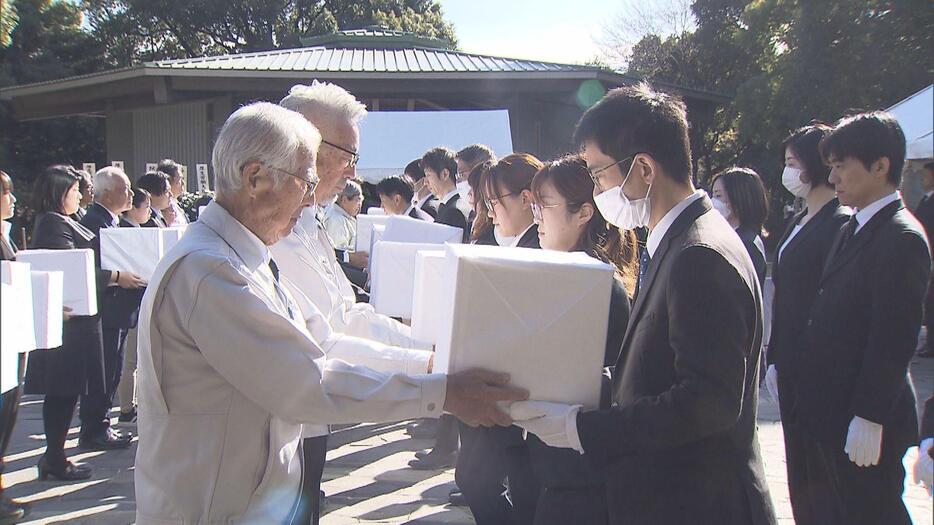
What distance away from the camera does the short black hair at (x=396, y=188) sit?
743 centimetres

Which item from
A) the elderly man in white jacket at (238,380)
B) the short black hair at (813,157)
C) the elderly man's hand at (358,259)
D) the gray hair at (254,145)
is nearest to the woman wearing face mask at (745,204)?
the short black hair at (813,157)

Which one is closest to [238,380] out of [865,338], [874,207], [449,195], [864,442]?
[864,442]

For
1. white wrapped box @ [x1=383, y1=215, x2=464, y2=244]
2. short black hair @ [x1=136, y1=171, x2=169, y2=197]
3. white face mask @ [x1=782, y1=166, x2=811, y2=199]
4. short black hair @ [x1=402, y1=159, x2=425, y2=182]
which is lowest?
white wrapped box @ [x1=383, y1=215, x2=464, y2=244]

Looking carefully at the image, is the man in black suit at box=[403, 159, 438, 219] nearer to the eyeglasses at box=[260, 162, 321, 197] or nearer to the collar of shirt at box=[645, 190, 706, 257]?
the eyeglasses at box=[260, 162, 321, 197]

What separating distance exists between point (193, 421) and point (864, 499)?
2433 millimetres

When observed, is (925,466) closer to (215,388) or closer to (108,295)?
(215,388)

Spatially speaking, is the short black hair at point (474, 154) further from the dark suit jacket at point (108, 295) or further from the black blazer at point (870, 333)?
the black blazer at point (870, 333)

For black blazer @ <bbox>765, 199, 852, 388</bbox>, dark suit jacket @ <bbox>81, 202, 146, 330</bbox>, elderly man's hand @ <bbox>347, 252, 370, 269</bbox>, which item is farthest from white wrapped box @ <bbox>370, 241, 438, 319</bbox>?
elderly man's hand @ <bbox>347, 252, 370, 269</bbox>

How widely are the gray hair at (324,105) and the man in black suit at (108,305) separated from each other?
11.0 ft

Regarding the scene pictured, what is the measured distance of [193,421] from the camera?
1.86 meters

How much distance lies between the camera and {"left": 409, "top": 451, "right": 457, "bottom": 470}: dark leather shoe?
5.35 m

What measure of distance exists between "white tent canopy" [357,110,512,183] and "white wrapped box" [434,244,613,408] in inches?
306

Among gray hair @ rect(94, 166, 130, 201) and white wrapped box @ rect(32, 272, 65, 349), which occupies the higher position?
gray hair @ rect(94, 166, 130, 201)

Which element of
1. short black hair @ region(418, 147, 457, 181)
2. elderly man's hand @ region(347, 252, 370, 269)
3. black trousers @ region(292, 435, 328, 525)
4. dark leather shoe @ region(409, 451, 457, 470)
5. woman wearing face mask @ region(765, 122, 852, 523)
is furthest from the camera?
elderly man's hand @ region(347, 252, 370, 269)
